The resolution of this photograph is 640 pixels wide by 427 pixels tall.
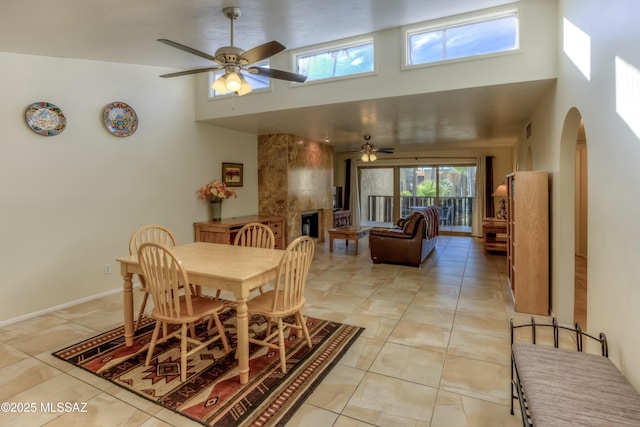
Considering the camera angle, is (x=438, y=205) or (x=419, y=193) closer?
(x=438, y=205)

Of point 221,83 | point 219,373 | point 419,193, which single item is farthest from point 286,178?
point 419,193

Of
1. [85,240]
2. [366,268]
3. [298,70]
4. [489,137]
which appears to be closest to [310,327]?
[366,268]

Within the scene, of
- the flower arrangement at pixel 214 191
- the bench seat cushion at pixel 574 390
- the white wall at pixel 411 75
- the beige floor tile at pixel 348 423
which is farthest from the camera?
the flower arrangement at pixel 214 191

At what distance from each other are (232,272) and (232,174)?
13.1 ft

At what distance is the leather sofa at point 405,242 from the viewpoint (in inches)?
210

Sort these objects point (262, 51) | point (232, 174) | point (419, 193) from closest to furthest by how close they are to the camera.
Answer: point (262, 51) → point (232, 174) → point (419, 193)

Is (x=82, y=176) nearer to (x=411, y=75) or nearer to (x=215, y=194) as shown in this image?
(x=215, y=194)

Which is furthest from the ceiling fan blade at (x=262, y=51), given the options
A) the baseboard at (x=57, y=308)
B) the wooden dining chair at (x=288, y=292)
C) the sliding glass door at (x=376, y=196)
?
the sliding glass door at (x=376, y=196)

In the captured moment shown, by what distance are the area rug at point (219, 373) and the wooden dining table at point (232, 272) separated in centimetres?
16

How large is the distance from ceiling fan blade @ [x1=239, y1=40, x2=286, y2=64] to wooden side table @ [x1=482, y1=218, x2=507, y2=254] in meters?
5.52

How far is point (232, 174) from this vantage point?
604 centimetres

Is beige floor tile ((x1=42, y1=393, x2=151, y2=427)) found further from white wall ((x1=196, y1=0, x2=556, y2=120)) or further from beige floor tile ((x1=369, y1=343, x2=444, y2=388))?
white wall ((x1=196, y1=0, x2=556, y2=120))

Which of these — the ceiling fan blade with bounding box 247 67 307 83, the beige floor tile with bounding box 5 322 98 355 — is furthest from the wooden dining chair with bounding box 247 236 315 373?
the beige floor tile with bounding box 5 322 98 355

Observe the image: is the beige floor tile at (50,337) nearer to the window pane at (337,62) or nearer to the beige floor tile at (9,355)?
the beige floor tile at (9,355)
